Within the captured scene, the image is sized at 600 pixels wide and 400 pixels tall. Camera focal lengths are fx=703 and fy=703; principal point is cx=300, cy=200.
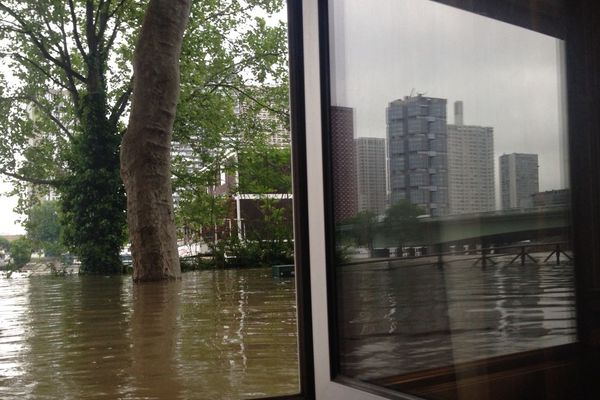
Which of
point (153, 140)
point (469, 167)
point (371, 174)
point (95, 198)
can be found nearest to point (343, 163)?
point (371, 174)

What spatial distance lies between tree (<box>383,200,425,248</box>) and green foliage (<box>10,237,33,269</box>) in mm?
12452

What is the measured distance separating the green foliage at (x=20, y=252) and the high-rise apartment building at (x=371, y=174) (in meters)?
12.4

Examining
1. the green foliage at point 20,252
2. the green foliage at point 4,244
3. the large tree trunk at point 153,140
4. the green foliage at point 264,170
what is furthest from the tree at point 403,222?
the green foliage at point 4,244

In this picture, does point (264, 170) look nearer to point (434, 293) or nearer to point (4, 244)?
point (4, 244)

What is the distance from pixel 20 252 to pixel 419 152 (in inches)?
505

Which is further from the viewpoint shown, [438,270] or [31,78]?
[31,78]

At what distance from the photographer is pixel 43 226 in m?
13.6

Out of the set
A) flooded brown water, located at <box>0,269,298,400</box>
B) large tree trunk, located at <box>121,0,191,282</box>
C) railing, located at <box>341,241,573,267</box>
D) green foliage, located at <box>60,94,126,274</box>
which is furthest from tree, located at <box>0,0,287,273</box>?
railing, located at <box>341,241,573,267</box>

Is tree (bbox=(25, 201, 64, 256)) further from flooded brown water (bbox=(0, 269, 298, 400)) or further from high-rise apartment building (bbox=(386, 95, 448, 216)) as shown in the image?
high-rise apartment building (bbox=(386, 95, 448, 216))

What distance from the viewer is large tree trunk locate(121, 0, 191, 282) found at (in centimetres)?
902

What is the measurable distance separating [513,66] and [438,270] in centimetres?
38

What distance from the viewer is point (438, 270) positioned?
127cm

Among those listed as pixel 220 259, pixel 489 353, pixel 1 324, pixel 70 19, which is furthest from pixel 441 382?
pixel 70 19

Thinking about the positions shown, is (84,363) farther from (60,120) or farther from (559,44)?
(60,120)
